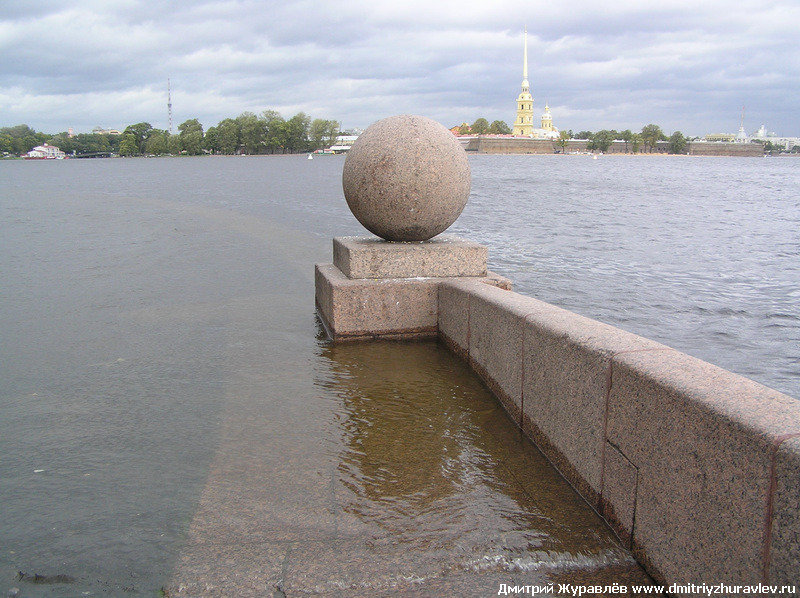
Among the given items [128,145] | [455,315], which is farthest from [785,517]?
[128,145]

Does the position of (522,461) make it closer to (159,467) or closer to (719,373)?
(719,373)

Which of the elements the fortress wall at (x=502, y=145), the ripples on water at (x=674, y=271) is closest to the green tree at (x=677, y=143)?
the fortress wall at (x=502, y=145)

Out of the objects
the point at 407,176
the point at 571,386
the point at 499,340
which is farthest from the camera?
the point at 407,176

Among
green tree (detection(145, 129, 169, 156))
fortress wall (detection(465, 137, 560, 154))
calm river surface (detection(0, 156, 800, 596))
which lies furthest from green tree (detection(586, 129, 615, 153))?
calm river surface (detection(0, 156, 800, 596))

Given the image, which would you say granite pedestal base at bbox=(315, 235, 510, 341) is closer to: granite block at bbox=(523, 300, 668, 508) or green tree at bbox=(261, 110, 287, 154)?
granite block at bbox=(523, 300, 668, 508)

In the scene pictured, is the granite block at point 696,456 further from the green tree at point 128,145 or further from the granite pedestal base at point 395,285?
the green tree at point 128,145

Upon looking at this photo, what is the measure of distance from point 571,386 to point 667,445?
813 millimetres

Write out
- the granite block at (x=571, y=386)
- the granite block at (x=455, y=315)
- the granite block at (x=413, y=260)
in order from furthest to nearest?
the granite block at (x=413, y=260)
the granite block at (x=455, y=315)
the granite block at (x=571, y=386)

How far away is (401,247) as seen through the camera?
237 inches

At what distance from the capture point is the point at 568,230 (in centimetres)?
1862

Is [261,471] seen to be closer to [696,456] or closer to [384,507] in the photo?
[384,507]

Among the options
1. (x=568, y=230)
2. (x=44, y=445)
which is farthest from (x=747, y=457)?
(x=568, y=230)

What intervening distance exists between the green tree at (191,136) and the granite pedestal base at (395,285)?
176597mm

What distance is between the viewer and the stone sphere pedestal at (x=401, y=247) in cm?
588
